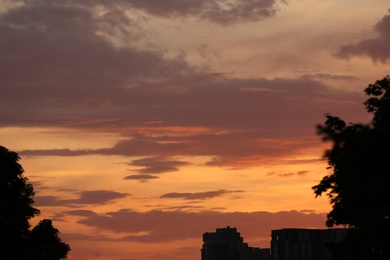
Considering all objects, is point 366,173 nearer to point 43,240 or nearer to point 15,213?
point 15,213

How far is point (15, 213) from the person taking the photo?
7956 cm

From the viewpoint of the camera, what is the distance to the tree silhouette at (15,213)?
78.4 meters

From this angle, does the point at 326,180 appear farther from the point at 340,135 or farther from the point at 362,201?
the point at 340,135

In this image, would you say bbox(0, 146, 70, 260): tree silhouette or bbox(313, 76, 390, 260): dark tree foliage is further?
bbox(0, 146, 70, 260): tree silhouette

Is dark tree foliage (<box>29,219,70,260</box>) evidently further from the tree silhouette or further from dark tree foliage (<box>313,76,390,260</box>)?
dark tree foliage (<box>313,76,390,260</box>)

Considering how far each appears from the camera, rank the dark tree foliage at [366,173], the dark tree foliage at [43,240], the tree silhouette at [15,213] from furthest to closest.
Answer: the dark tree foliage at [43,240]
the tree silhouette at [15,213]
the dark tree foliage at [366,173]

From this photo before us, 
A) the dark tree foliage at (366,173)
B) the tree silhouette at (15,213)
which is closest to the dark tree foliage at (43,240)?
the tree silhouette at (15,213)

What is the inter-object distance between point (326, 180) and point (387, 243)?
10.8 metres

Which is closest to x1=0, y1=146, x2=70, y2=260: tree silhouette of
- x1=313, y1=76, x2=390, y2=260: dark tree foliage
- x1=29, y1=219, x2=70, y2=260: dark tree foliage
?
x1=29, y1=219, x2=70, y2=260: dark tree foliage

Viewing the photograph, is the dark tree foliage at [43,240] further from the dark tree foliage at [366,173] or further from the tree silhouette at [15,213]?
the dark tree foliage at [366,173]

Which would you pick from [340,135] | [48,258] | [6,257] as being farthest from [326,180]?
[48,258]

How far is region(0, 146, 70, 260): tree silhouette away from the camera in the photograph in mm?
78438

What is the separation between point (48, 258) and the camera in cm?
8519

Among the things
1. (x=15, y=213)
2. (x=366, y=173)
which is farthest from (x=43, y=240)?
(x=366, y=173)
